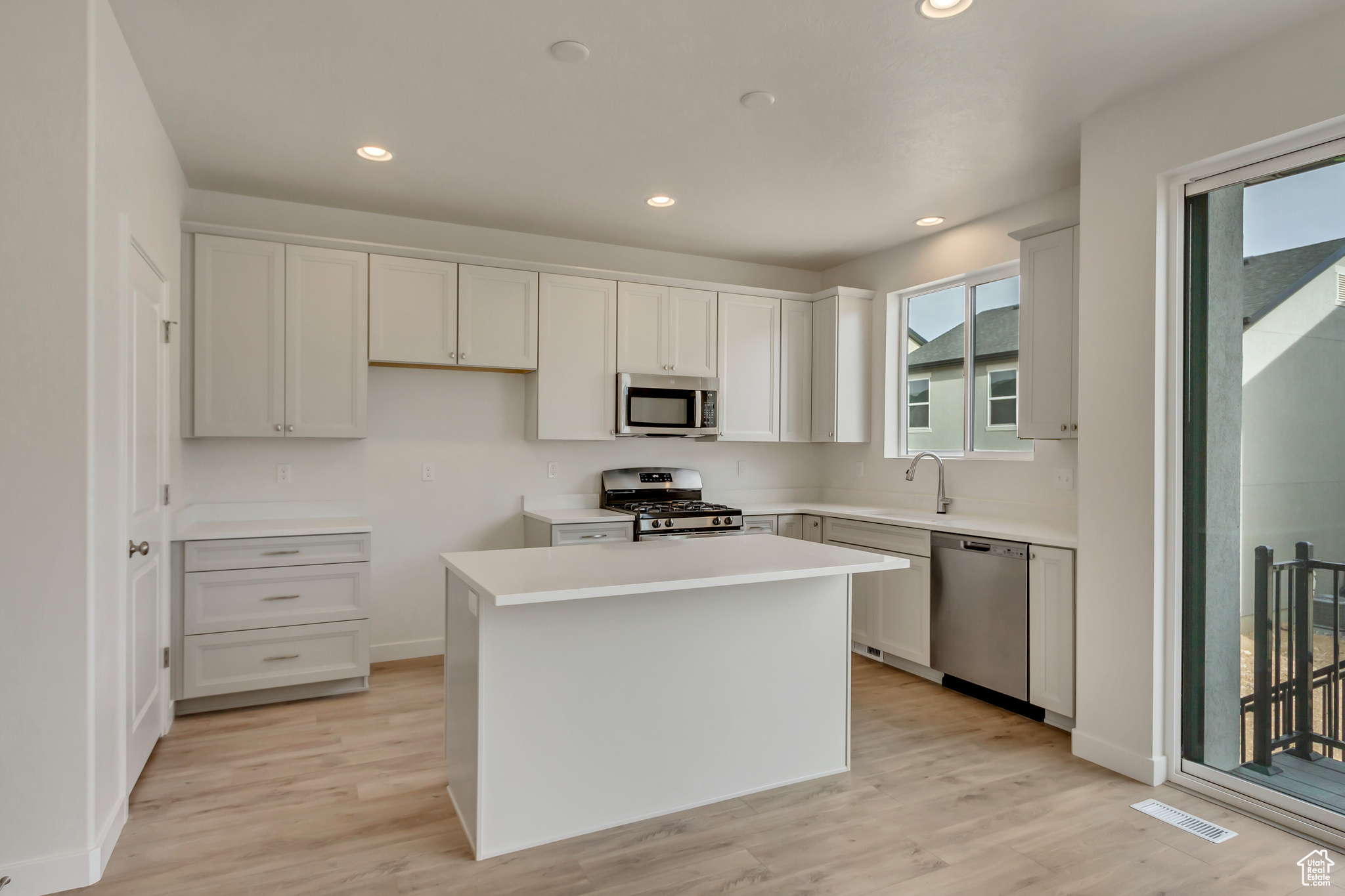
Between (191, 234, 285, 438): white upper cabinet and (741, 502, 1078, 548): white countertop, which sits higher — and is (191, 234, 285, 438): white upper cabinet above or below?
above

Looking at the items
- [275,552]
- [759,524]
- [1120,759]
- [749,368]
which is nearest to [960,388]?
[749,368]

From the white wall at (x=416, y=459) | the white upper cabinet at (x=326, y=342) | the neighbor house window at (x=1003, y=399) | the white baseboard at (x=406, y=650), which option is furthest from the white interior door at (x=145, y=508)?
the neighbor house window at (x=1003, y=399)

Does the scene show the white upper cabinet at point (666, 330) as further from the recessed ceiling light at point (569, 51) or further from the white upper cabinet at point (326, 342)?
the recessed ceiling light at point (569, 51)

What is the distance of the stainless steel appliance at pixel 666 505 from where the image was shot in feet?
14.5

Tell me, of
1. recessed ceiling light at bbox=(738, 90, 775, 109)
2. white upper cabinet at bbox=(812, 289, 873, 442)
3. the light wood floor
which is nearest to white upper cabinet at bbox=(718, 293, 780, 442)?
white upper cabinet at bbox=(812, 289, 873, 442)

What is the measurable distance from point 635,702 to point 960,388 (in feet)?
10.0

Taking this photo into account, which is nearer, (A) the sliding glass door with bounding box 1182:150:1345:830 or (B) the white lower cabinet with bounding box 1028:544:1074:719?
(A) the sliding glass door with bounding box 1182:150:1345:830

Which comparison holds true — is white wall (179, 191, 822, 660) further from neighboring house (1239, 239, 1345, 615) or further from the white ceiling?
neighboring house (1239, 239, 1345, 615)

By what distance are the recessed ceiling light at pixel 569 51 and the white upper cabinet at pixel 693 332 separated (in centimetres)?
226

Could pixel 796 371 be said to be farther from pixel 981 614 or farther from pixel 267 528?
pixel 267 528

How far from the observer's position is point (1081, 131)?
9.88ft

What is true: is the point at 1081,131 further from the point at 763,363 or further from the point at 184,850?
the point at 184,850

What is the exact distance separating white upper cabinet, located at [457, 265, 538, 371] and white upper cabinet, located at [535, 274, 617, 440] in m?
0.07

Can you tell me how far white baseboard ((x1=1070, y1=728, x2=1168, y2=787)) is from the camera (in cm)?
277
